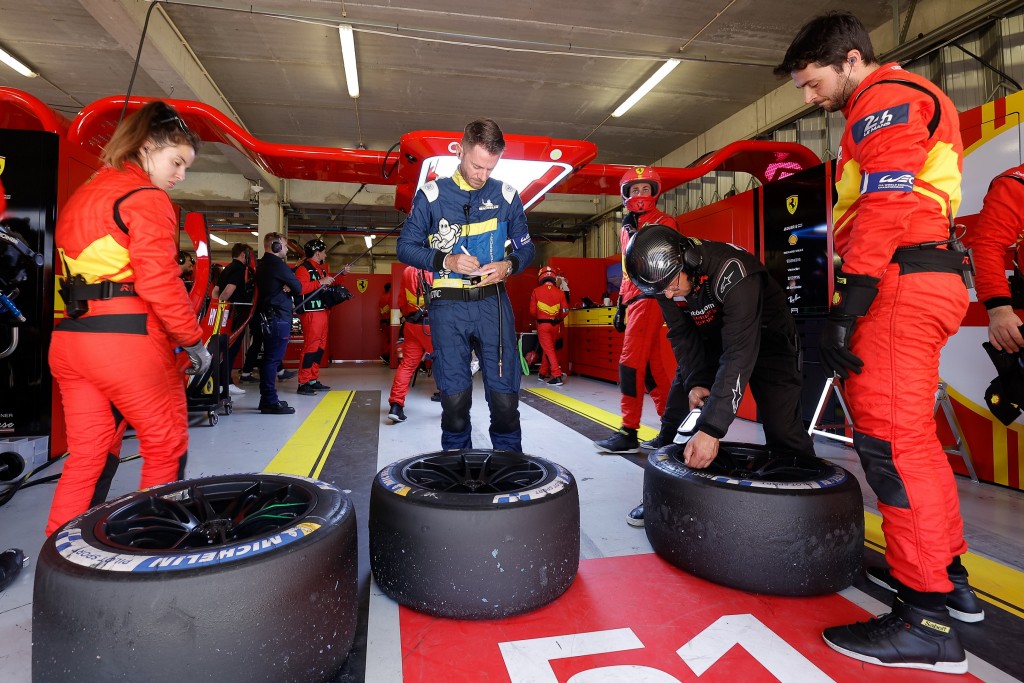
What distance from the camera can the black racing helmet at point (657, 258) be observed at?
2.01 metres

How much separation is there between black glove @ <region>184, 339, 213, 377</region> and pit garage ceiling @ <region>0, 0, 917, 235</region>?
509 cm

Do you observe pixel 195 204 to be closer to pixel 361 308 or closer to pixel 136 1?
pixel 361 308

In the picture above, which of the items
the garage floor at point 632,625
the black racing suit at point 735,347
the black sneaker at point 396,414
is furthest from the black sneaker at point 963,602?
the black sneaker at point 396,414

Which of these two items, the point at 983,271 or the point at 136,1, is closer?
the point at 983,271

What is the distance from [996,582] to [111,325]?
10.4ft

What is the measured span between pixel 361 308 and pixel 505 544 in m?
13.1

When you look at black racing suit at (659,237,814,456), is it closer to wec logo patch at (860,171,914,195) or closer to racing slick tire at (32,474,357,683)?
wec logo patch at (860,171,914,195)

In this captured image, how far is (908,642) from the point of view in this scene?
56.4 inches

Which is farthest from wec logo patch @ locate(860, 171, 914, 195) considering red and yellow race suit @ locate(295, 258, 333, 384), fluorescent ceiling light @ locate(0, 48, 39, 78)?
fluorescent ceiling light @ locate(0, 48, 39, 78)

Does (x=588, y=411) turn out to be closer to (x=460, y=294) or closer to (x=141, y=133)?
(x=460, y=294)

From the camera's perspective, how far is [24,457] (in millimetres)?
2930

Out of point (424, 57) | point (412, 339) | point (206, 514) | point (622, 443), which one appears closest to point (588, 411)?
point (622, 443)

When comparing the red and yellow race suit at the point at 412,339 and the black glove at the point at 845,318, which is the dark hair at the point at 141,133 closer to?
the black glove at the point at 845,318

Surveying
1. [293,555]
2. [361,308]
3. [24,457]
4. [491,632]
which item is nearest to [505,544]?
[491,632]
